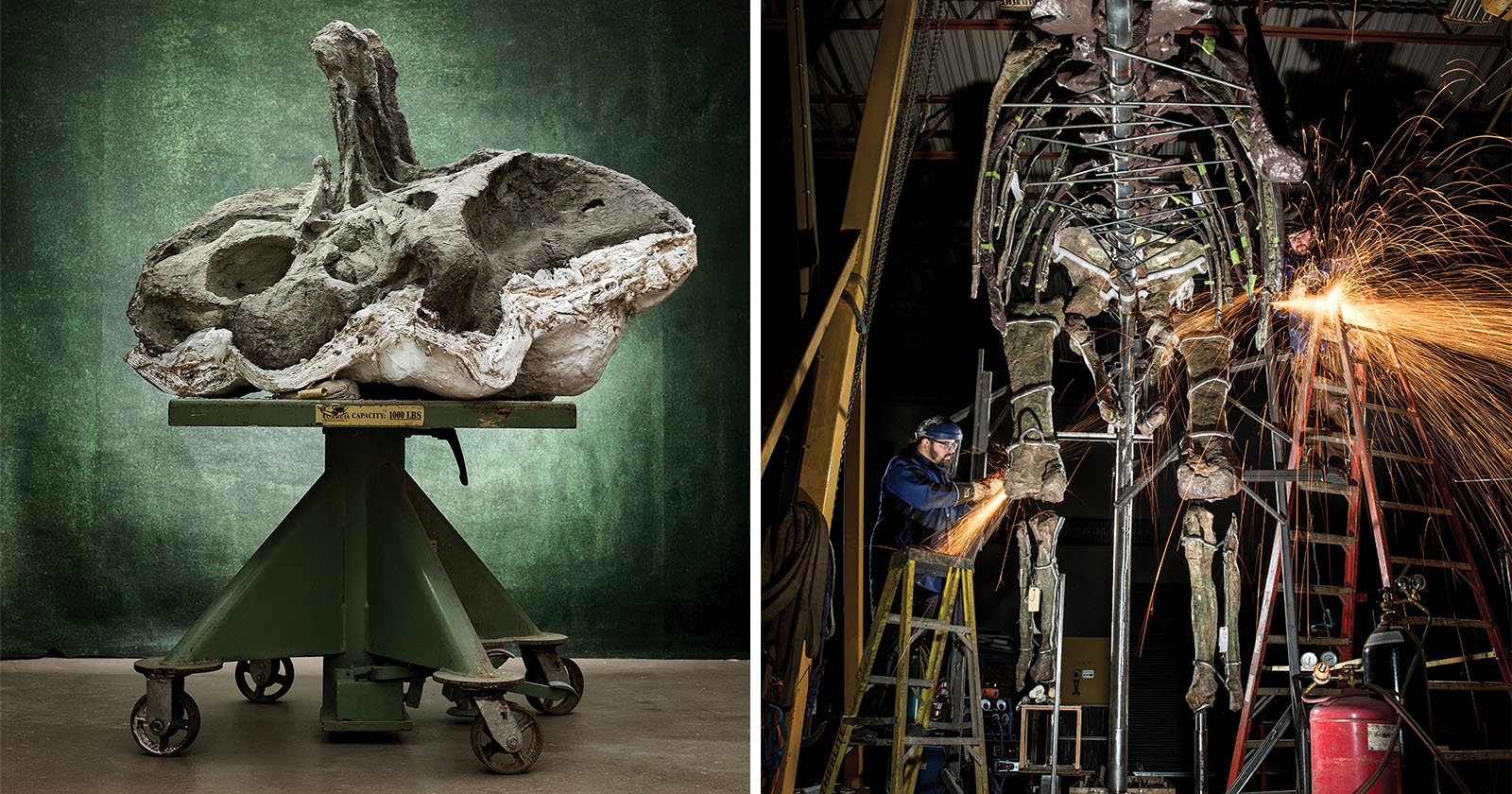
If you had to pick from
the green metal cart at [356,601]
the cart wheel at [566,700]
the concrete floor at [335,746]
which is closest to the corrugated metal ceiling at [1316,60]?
the green metal cart at [356,601]

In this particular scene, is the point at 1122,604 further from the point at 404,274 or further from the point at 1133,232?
the point at 404,274

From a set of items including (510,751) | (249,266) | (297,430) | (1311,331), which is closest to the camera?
(1311,331)

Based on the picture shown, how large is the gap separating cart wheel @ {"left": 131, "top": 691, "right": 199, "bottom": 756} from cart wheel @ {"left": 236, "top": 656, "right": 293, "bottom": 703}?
38.1 inches

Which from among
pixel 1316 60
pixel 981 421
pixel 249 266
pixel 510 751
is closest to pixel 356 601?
pixel 510 751

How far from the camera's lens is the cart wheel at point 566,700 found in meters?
6.14

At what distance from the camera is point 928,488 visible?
12.2 ft

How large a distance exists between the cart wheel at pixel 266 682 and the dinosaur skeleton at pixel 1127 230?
3967mm

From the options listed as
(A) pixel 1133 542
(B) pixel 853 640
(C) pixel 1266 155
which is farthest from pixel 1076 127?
(B) pixel 853 640

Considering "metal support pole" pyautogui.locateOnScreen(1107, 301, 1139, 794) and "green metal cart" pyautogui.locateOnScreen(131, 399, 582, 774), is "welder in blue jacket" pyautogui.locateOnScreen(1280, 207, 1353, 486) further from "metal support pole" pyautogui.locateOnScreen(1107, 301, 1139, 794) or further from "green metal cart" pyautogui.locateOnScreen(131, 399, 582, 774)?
"green metal cart" pyautogui.locateOnScreen(131, 399, 582, 774)

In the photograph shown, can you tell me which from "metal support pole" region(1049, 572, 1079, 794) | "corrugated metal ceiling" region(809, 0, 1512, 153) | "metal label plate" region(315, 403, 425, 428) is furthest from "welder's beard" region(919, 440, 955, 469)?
"metal label plate" region(315, 403, 425, 428)

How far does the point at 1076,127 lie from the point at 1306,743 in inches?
64.4

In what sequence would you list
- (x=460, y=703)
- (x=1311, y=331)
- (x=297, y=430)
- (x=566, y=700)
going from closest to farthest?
(x=1311, y=331) → (x=460, y=703) → (x=566, y=700) → (x=297, y=430)

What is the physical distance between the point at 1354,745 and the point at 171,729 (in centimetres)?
412

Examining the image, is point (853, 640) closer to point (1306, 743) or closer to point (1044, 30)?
point (1306, 743)
